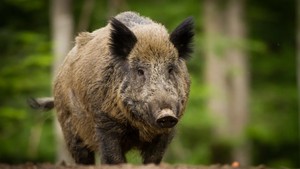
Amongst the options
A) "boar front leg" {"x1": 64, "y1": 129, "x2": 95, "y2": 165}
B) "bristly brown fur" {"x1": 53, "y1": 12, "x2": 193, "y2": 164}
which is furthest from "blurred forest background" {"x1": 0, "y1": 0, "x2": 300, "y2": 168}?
"bristly brown fur" {"x1": 53, "y1": 12, "x2": 193, "y2": 164}

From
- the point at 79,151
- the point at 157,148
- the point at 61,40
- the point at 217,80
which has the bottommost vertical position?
the point at 217,80

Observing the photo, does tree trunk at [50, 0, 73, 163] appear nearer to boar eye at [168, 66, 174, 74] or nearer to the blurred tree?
the blurred tree

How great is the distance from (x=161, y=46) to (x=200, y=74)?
17581 mm

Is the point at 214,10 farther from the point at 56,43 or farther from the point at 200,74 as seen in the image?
the point at 56,43

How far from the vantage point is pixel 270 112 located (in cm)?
2636

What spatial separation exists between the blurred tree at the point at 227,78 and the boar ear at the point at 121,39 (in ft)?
40.1

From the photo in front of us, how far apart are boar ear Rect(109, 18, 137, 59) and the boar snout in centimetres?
119

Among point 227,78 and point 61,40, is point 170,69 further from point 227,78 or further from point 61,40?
point 227,78

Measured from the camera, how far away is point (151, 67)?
9.15 metres

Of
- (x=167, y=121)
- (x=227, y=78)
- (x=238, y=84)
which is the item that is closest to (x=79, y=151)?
(x=167, y=121)

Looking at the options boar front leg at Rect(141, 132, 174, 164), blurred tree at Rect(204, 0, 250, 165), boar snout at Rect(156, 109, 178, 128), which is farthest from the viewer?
blurred tree at Rect(204, 0, 250, 165)

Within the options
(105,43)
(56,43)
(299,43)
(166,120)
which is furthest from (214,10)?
(166,120)

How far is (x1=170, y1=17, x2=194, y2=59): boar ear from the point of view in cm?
956

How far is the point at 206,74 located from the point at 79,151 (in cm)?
1333
